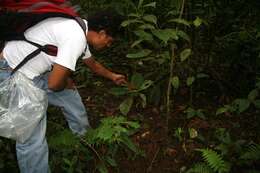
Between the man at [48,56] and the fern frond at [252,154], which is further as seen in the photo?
the fern frond at [252,154]

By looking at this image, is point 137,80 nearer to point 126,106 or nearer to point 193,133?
point 126,106

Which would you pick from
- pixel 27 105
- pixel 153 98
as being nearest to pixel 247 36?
pixel 153 98

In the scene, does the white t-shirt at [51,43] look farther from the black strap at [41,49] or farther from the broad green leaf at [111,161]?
the broad green leaf at [111,161]

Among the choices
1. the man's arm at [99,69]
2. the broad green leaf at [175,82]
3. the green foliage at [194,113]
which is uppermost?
the man's arm at [99,69]

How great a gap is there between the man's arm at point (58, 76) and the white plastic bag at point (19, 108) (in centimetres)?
19

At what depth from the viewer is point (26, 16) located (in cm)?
311

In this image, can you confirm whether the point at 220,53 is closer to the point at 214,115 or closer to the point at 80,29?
the point at 214,115

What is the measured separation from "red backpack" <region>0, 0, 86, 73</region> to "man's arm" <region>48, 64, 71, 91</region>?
0.18 metres

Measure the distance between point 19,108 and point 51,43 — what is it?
538mm

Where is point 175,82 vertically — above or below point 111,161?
above

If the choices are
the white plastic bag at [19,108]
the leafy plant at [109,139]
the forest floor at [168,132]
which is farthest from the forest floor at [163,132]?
the white plastic bag at [19,108]

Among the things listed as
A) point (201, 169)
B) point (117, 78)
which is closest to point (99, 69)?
point (117, 78)

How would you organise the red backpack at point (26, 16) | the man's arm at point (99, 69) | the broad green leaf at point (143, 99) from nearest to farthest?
1. the red backpack at point (26, 16)
2. the man's arm at point (99, 69)
3. the broad green leaf at point (143, 99)

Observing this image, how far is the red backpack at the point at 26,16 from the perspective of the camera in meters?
3.11
